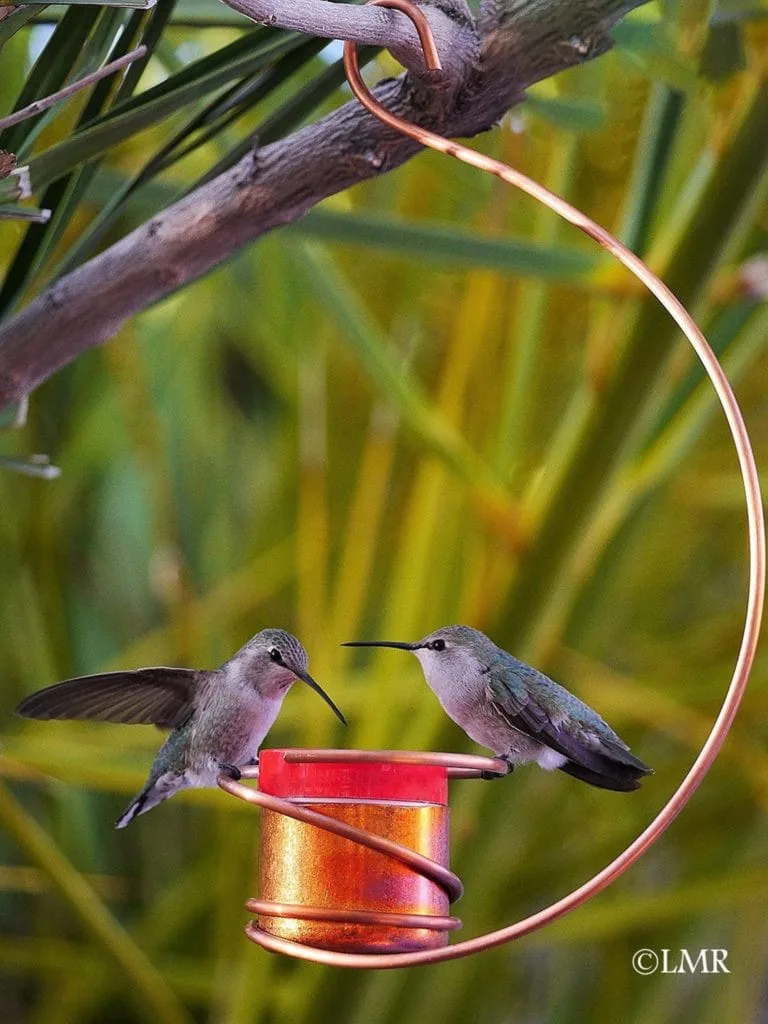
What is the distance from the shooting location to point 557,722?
238 mm

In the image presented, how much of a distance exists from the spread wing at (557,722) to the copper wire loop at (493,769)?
0.04 ft

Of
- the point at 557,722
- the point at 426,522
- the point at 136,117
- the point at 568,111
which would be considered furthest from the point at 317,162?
the point at 426,522

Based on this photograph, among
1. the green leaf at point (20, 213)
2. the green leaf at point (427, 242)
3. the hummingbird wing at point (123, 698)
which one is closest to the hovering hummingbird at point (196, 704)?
the hummingbird wing at point (123, 698)

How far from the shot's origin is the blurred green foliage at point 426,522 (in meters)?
0.52

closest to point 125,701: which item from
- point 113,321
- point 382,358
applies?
point 113,321

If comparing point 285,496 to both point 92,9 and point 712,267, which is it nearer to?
point 712,267

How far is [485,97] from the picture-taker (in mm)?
260

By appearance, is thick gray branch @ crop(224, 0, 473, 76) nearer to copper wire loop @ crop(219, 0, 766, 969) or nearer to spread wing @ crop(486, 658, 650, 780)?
copper wire loop @ crop(219, 0, 766, 969)

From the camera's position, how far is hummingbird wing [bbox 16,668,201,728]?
0.25 m

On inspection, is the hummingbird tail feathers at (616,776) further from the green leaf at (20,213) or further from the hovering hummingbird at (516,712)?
the green leaf at (20,213)

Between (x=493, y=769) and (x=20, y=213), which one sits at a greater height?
(x=20, y=213)

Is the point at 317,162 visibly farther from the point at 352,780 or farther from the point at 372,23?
the point at 352,780

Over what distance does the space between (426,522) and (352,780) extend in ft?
1.55

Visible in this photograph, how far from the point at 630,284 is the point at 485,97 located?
1.06 ft
